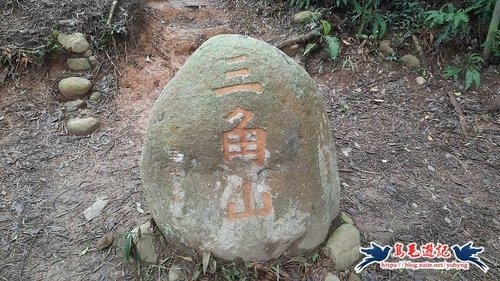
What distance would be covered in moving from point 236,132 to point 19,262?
1.94 metres

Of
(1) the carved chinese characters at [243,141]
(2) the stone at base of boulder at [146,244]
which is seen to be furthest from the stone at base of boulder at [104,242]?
(1) the carved chinese characters at [243,141]

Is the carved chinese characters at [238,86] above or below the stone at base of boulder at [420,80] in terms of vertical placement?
above

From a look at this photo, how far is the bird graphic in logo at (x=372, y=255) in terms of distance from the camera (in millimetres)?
2676

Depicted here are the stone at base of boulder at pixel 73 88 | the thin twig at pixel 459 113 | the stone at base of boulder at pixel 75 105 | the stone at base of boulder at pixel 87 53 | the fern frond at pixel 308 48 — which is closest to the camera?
the thin twig at pixel 459 113

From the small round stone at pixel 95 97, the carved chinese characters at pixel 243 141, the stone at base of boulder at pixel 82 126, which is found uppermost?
the carved chinese characters at pixel 243 141

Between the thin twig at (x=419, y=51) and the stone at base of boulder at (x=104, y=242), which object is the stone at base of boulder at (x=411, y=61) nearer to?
the thin twig at (x=419, y=51)

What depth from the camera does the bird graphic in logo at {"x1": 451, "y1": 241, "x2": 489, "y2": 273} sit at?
2.70 meters

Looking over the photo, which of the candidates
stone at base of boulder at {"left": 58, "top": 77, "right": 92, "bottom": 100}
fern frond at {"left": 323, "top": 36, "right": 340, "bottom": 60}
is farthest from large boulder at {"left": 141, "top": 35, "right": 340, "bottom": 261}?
fern frond at {"left": 323, "top": 36, "right": 340, "bottom": 60}

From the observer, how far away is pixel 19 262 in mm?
2902

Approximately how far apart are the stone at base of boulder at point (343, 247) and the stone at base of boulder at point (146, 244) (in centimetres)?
116

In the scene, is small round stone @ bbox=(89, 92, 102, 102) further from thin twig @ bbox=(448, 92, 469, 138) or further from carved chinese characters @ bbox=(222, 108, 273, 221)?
thin twig @ bbox=(448, 92, 469, 138)

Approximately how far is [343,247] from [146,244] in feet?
4.38

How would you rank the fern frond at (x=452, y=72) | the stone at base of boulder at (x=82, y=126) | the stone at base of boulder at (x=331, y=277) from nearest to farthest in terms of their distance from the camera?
the stone at base of boulder at (x=331, y=277), the stone at base of boulder at (x=82, y=126), the fern frond at (x=452, y=72)

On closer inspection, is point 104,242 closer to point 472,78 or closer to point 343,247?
point 343,247
